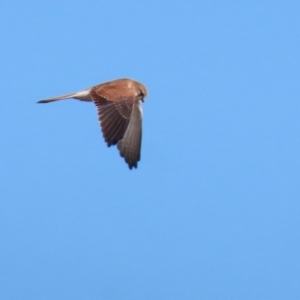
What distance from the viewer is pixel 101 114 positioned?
29.2m

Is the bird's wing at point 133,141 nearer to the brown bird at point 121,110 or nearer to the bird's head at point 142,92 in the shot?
the brown bird at point 121,110

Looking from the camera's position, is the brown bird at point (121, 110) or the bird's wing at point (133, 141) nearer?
Answer: the brown bird at point (121, 110)

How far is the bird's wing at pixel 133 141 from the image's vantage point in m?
30.1

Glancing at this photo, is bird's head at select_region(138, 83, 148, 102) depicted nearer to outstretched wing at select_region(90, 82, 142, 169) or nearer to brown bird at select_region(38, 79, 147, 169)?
brown bird at select_region(38, 79, 147, 169)

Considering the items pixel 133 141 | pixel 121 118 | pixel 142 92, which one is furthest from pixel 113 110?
pixel 142 92

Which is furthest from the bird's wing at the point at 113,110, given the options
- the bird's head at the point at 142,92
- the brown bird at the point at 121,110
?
the bird's head at the point at 142,92

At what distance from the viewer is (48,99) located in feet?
100

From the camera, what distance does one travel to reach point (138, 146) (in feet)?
99.3

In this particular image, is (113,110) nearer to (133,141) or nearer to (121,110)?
(121,110)

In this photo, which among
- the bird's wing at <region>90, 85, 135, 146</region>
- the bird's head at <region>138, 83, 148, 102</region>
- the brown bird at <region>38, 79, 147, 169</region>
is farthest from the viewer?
the bird's head at <region>138, 83, 148, 102</region>

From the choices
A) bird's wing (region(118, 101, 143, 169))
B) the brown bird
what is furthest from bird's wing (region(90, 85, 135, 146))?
bird's wing (region(118, 101, 143, 169))

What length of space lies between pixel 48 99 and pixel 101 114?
1.71 metres

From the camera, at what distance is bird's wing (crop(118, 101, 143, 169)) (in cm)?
3008

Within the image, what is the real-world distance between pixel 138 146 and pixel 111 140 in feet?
4.85
